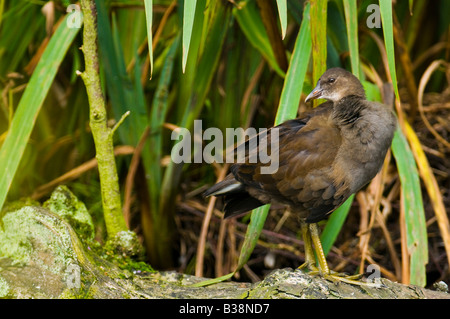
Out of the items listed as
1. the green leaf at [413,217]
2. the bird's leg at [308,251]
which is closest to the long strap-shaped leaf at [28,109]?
the bird's leg at [308,251]

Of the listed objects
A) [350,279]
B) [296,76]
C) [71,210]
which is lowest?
[350,279]

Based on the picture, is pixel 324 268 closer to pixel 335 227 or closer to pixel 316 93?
pixel 335 227

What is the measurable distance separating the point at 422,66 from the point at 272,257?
117cm

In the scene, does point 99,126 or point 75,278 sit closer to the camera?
point 75,278

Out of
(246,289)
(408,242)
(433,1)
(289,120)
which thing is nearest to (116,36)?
(289,120)

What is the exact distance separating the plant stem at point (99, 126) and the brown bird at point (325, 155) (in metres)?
0.32

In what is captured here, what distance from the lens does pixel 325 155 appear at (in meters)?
1.89

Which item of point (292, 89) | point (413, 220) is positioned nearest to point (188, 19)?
point (292, 89)

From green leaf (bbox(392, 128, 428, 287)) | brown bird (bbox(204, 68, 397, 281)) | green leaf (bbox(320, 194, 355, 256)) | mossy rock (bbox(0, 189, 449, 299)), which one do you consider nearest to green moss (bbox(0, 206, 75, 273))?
mossy rock (bbox(0, 189, 449, 299))

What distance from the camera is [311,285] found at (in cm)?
168

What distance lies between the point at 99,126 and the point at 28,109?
0.21 meters

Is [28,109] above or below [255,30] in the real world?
below

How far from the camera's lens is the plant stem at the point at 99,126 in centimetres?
184

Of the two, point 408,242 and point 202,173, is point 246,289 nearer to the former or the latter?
point 408,242
